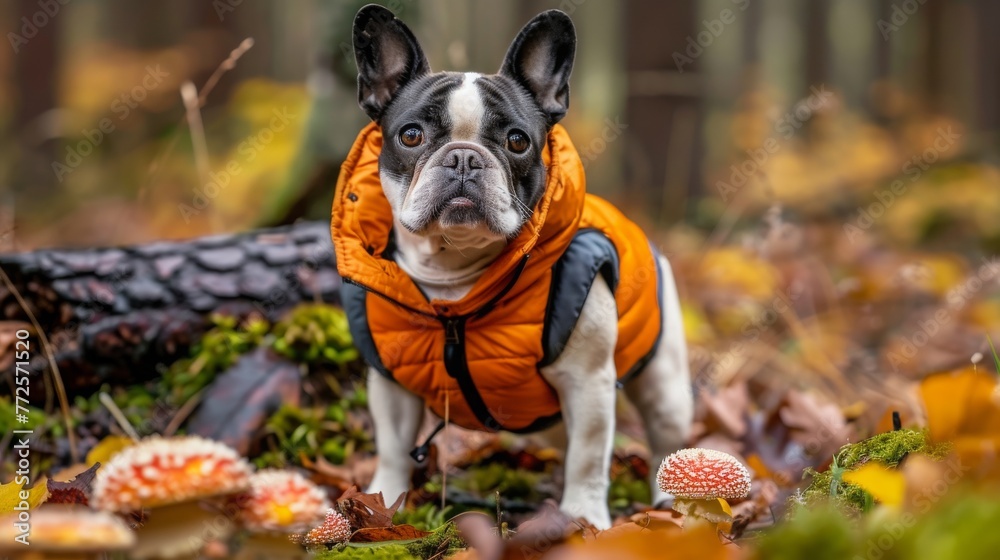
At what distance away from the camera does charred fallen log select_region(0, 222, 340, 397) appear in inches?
133

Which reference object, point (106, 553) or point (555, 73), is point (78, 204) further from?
point (106, 553)

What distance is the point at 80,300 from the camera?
3406 mm

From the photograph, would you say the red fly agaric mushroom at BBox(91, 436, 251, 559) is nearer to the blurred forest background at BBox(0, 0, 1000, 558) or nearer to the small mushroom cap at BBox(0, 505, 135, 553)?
the small mushroom cap at BBox(0, 505, 135, 553)

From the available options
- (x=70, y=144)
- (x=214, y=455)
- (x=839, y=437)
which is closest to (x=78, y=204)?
(x=70, y=144)

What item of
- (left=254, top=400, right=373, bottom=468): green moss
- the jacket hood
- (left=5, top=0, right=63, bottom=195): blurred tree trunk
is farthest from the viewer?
(left=5, top=0, right=63, bottom=195): blurred tree trunk

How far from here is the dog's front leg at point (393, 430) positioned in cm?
286

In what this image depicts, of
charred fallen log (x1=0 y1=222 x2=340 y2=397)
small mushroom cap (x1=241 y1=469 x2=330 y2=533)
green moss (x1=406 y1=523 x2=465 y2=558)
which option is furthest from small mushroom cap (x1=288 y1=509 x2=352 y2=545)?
charred fallen log (x1=0 y1=222 x2=340 y2=397)

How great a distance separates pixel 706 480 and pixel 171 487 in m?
1.23

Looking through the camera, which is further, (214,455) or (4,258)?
(4,258)

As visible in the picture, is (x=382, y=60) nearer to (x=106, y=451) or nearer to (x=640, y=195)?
(x=106, y=451)

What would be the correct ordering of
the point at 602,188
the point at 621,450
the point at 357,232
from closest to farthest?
the point at 357,232 → the point at 621,450 → the point at 602,188

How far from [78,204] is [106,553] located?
988cm

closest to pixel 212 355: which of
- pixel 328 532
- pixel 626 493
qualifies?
pixel 626 493

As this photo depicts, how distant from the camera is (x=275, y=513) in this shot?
1.19 m
